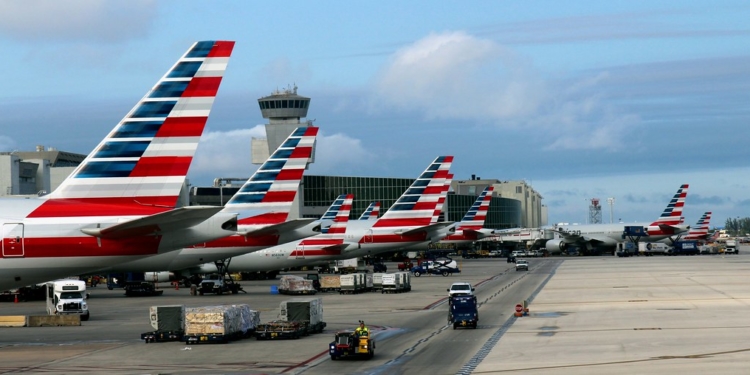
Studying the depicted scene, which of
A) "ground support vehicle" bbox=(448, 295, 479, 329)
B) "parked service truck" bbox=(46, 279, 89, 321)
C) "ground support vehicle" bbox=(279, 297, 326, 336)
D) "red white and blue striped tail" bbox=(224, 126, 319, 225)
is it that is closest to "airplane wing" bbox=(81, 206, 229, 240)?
"ground support vehicle" bbox=(279, 297, 326, 336)

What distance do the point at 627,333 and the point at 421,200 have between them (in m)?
55.1

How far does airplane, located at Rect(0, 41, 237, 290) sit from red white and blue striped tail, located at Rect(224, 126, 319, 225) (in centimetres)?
3007

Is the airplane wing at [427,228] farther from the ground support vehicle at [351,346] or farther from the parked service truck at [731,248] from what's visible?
the parked service truck at [731,248]

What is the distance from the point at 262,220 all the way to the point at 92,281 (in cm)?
4291

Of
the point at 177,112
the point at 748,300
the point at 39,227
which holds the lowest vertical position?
the point at 748,300

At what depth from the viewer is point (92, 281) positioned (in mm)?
104938

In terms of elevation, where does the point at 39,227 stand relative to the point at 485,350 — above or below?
above

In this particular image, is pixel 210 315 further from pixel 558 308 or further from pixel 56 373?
pixel 558 308

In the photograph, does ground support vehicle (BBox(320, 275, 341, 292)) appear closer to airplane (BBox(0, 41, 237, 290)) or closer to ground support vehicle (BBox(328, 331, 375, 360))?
airplane (BBox(0, 41, 237, 290))

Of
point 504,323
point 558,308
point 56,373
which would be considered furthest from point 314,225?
point 56,373

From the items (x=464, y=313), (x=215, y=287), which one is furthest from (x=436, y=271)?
(x=464, y=313)

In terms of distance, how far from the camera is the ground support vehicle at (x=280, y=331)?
4425cm

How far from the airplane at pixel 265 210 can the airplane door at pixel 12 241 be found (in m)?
31.0

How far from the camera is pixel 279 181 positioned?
230 ft
